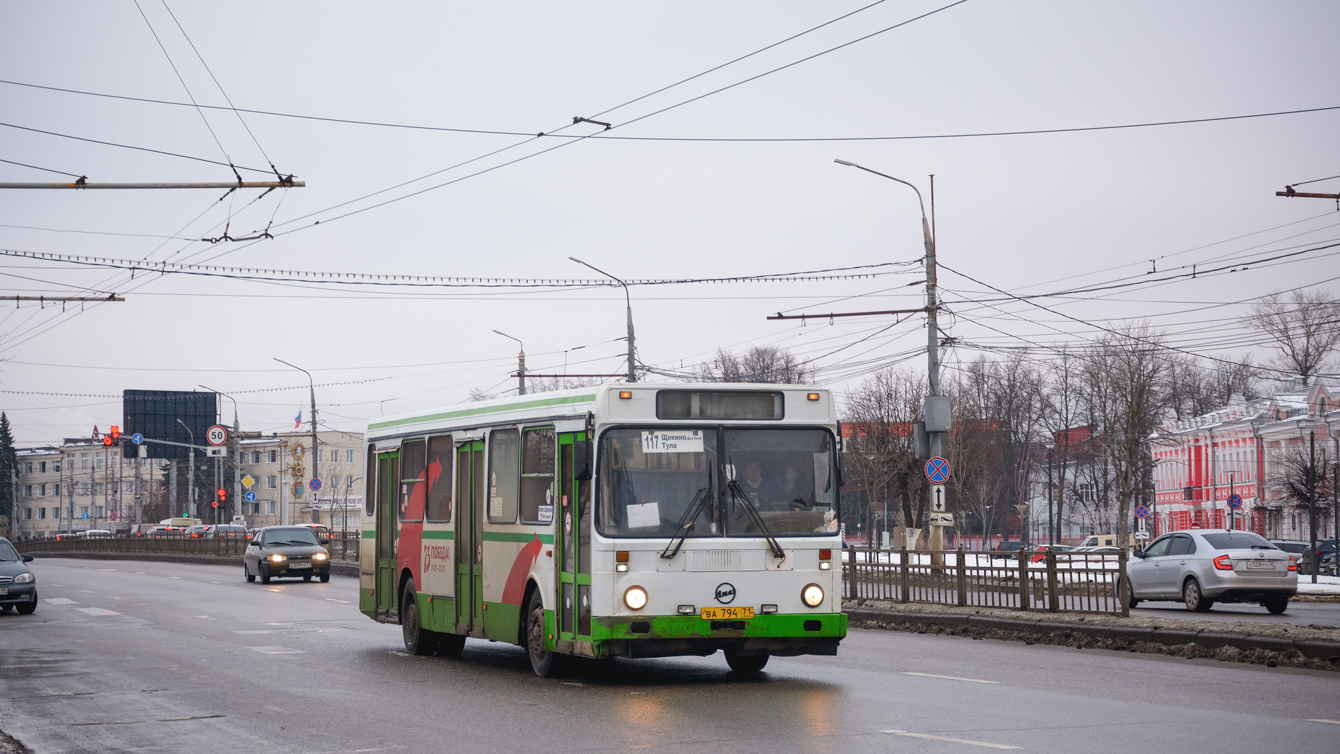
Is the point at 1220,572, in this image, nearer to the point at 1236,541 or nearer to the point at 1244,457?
the point at 1236,541

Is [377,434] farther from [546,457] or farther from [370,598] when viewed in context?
[546,457]

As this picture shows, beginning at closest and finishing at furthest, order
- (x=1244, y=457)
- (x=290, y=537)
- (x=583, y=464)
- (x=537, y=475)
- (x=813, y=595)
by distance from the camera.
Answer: (x=583, y=464) < (x=813, y=595) < (x=537, y=475) < (x=290, y=537) < (x=1244, y=457)

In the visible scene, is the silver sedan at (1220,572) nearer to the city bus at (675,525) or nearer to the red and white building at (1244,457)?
the city bus at (675,525)

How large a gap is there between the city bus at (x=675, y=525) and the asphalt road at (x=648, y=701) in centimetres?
53

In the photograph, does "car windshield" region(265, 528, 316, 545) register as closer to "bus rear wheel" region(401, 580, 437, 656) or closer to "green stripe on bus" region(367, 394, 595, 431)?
"green stripe on bus" region(367, 394, 595, 431)

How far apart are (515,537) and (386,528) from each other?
175 inches

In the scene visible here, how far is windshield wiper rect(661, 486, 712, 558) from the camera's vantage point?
12609 millimetres

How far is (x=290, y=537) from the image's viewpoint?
41312 millimetres

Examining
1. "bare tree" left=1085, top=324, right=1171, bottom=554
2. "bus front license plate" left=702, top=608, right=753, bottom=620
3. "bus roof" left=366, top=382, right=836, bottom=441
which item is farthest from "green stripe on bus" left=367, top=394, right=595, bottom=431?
"bare tree" left=1085, top=324, right=1171, bottom=554

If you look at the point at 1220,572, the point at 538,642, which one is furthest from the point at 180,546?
the point at 538,642

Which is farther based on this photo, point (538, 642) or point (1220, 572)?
point (1220, 572)

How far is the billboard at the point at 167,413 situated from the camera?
8219 centimetres

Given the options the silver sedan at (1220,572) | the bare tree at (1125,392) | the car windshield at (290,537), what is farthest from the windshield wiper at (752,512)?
the bare tree at (1125,392)

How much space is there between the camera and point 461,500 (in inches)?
617
